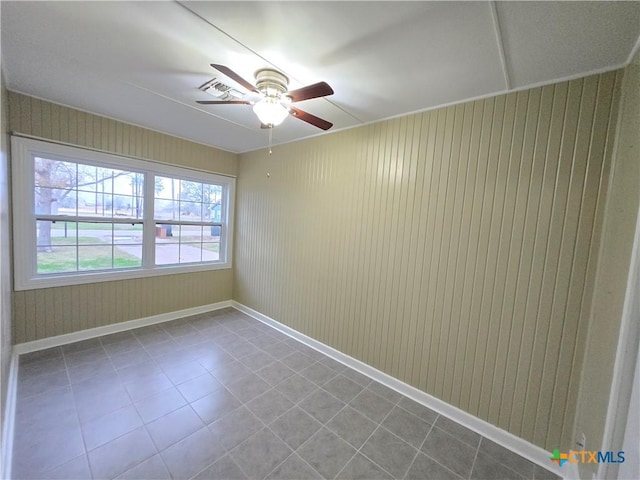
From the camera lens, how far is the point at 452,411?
1973 millimetres

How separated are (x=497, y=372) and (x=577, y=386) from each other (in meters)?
0.41

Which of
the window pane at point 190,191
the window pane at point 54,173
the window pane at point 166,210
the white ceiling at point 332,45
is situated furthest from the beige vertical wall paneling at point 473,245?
the window pane at point 54,173

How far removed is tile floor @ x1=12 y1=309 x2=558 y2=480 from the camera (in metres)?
1.49

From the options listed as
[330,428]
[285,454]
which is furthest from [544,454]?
[285,454]

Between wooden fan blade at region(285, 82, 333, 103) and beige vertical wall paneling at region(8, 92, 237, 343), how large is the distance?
2.50 meters

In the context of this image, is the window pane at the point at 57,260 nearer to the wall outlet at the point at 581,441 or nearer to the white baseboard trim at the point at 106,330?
the white baseboard trim at the point at 106,330

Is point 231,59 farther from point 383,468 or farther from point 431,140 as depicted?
point 383,468

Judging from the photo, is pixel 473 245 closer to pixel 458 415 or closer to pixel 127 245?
pixel 458 415

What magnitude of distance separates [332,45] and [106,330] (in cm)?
375

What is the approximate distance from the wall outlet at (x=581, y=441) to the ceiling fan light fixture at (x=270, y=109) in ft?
8.95

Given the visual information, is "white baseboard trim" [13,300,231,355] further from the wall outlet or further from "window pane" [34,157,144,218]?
the wall outlet

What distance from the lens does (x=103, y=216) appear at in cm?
292

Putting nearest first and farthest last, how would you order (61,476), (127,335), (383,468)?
(61,476), (383,468), (127,335)

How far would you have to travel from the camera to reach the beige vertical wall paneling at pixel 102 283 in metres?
2.42
